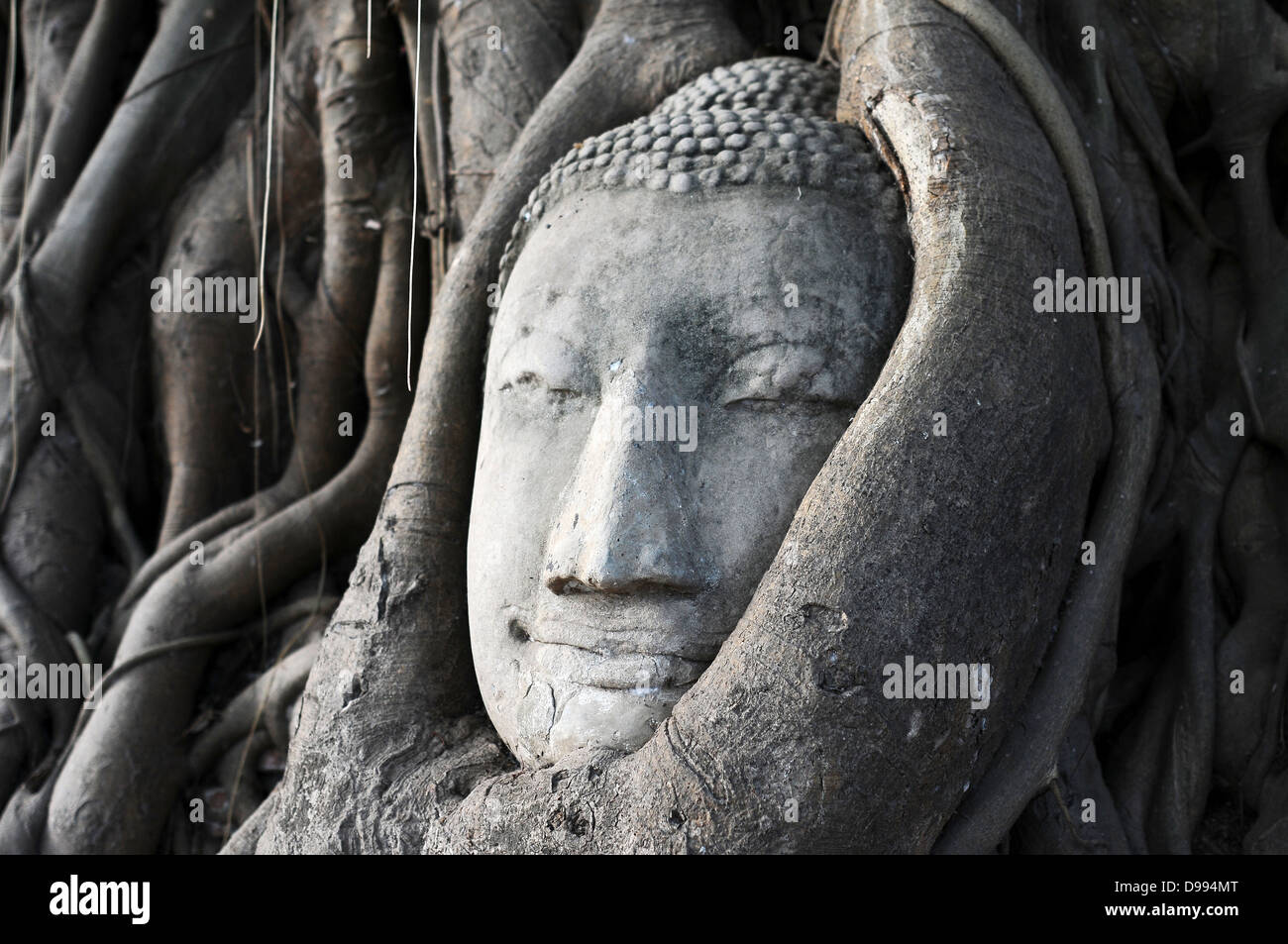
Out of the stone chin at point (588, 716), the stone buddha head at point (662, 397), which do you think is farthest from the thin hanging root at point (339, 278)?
the stone chin at point (588, 716)

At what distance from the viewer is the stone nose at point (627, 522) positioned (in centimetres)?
168

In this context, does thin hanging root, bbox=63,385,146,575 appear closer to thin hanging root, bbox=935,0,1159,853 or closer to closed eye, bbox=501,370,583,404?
closed eye, bbox=501,370,583,404

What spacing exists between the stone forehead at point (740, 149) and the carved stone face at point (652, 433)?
0.04 m

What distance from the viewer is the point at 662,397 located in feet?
5.80

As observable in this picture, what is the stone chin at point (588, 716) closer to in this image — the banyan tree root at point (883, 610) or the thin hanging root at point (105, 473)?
the banyan tree root at point (883, 610)

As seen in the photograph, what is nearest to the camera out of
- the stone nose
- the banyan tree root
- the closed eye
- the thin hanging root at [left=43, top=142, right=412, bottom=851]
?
the banyan tree root

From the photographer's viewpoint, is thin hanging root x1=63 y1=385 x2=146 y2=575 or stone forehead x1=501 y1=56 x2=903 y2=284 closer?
stone forehead x1=501 y1=56 x2=903 y2=284

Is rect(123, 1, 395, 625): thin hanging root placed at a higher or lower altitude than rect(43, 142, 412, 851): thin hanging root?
higher

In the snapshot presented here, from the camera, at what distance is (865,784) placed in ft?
4.97

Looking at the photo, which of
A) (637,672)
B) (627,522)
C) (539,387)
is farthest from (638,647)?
(539,387)

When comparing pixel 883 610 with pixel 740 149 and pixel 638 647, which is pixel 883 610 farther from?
pixel 740 149

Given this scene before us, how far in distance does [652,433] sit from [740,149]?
1.72 feet

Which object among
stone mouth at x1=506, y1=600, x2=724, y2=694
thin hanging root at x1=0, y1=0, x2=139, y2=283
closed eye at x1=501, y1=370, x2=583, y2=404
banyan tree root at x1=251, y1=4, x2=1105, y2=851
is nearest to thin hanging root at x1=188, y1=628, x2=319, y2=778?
banyan tree root at x1=251, y1=4, x2=1105, y2=851

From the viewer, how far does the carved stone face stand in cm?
170
